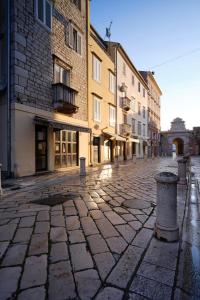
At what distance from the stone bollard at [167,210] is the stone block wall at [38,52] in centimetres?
776

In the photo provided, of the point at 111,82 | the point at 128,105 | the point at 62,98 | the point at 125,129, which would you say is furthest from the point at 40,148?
the point at 128,105

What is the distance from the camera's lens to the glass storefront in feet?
38.5

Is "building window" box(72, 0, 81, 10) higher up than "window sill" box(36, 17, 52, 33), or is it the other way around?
"building window" box(72, 0, 81, 10)

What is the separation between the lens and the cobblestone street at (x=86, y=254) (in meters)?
1.95

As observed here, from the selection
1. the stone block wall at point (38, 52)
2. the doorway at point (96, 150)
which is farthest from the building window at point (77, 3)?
the doorway at point (96, 150)

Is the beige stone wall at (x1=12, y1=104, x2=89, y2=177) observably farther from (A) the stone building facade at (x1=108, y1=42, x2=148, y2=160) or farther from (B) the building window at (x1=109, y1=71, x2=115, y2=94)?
(A) the stone building facade at (x1=108, y1=42, x2=148, y2=160)

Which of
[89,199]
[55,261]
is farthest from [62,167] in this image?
[55,261]

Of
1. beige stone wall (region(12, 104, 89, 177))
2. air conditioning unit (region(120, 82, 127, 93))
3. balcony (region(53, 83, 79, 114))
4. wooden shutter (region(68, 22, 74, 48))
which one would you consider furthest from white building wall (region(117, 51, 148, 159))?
beige stone wall (region(12, 104, 89, 177))

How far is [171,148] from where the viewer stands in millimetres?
46875

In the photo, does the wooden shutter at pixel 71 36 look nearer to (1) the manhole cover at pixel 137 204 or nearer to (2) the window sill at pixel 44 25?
(2) the window sill at pixel 44 25

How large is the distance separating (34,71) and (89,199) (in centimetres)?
744

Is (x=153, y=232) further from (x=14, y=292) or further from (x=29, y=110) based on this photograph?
(x=29, y=110)

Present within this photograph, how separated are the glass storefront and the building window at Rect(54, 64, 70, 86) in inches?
119

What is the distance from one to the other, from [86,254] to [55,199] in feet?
9.45
